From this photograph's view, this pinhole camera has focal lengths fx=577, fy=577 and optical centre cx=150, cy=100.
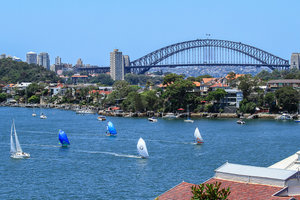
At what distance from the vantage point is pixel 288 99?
222ft

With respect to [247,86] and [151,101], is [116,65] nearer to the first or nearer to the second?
[151,101]

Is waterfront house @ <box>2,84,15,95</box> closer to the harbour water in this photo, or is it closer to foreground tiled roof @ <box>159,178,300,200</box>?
the harbour water

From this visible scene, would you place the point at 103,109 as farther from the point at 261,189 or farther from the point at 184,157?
the point at 261,189

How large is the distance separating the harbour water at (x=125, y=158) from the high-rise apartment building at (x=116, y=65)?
11196 centimetres

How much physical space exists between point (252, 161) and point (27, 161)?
1342 cm

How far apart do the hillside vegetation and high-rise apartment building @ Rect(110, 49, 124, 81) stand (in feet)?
87.1

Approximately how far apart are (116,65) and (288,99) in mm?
104979

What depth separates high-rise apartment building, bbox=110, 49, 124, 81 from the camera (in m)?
169

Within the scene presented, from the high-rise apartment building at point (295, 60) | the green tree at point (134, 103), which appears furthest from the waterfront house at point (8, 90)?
the high-rise apartment building at point (295, 60)

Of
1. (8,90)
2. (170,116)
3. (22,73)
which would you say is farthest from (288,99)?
(22,73)

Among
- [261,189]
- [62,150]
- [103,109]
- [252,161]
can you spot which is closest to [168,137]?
[62,150]

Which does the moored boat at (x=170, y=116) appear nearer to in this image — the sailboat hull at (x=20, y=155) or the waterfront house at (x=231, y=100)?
the waterfront house at (x=231, y=100)

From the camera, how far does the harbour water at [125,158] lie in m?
26.5

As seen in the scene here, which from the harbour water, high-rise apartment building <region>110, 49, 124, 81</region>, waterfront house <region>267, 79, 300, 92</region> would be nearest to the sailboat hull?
the harbour water
